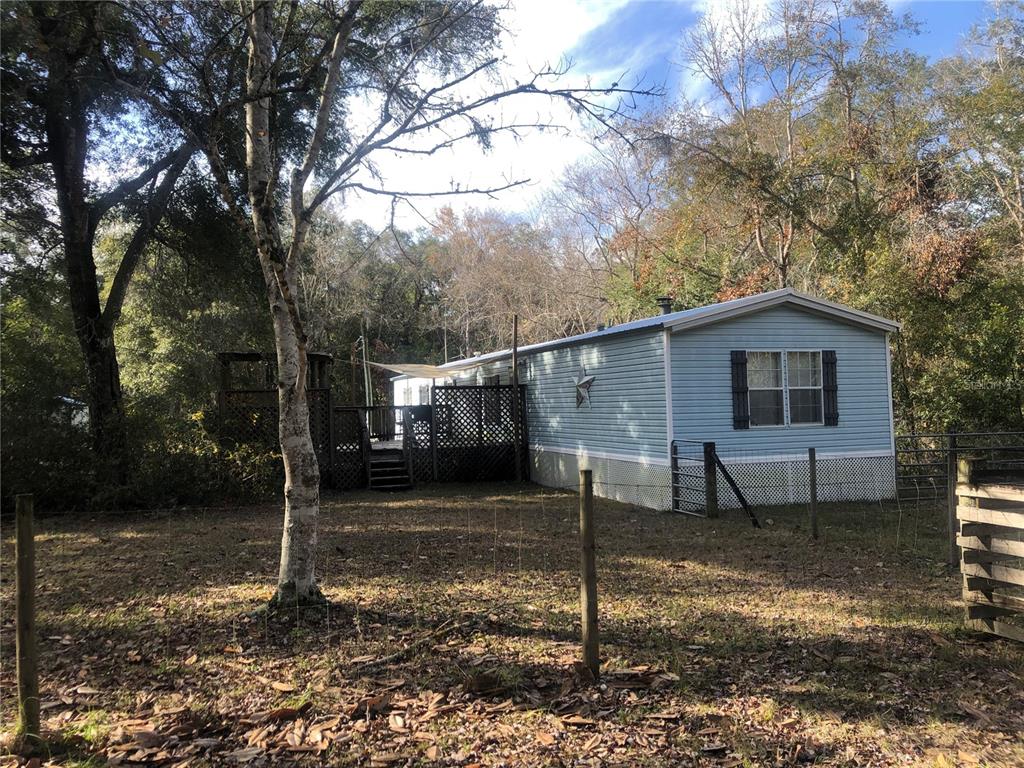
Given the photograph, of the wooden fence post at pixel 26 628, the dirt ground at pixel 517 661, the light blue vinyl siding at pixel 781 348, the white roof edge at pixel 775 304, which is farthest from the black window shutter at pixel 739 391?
the wooden fence post at pixel 26 628

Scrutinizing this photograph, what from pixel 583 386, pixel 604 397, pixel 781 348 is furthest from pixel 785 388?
pixel 583 386

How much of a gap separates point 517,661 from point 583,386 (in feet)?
29.9

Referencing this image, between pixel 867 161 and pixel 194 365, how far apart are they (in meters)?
20.6

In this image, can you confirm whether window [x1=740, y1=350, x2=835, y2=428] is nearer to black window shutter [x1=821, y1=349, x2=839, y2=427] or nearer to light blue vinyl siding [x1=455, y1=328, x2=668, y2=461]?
black window shutter [x1=821, y1=349, x2=839, y2=427]

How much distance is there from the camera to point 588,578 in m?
3.65

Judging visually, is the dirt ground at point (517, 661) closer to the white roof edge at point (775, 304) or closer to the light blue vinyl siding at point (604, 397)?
the light blue vinyl siding at point (604, 397)

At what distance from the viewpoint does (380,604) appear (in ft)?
16.7

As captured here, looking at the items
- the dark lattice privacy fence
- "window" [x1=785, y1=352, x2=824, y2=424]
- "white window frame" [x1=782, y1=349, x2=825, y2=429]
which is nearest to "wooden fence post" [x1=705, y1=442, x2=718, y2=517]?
"white window frame" [x1=782, y1=349, x2=825, y2=429]

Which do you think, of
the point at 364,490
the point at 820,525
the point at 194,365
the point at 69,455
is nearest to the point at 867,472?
the point at 820,525

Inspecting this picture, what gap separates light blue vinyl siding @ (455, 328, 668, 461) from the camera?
10.8 metres

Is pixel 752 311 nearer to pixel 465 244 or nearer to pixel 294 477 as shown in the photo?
pixel 294 477

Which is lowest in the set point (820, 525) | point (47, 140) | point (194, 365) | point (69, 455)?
point (820, 525)

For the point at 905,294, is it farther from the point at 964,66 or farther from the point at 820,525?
the point at 964,66

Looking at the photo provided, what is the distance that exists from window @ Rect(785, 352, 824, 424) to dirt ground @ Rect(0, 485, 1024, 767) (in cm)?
409
